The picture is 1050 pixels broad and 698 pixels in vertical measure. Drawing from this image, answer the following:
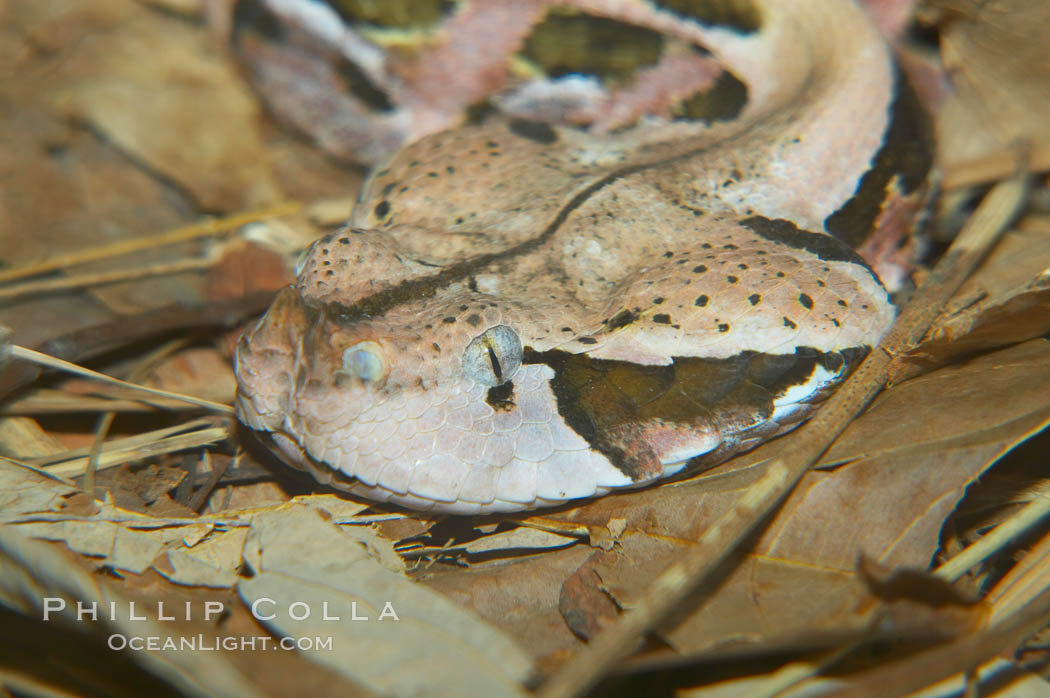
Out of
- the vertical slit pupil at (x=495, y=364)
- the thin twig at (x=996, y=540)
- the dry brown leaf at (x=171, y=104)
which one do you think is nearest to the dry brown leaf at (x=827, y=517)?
the thin twig at (x=996, y=540)

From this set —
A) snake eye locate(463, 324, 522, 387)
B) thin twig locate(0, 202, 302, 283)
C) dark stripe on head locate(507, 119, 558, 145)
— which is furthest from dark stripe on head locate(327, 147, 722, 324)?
thin twig locate(0, 202, 302, 283)

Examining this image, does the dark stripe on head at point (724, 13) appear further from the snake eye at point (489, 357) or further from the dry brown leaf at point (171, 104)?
the dry brown leaf at point (171, 104)


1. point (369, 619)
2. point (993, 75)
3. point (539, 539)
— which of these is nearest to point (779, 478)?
point (539, 539)

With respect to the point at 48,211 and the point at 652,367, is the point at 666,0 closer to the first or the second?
the point at 652,367

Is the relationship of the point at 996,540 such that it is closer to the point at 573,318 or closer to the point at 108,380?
the point at 573,318

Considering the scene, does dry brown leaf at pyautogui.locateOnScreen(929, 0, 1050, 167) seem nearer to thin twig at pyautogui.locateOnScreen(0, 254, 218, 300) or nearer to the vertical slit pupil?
the vertical slit pupil
